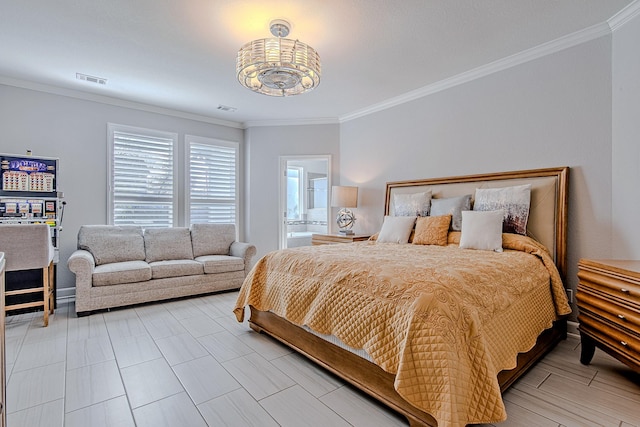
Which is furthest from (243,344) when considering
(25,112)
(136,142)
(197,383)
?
(25,112)

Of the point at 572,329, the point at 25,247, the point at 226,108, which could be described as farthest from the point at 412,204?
the point at 25,247

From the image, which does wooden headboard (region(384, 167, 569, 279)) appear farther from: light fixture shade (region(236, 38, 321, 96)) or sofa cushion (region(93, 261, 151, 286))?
sofa cushion (region(93, 261, 151, 286))

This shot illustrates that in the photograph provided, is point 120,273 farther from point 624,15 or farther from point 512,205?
point 624,15

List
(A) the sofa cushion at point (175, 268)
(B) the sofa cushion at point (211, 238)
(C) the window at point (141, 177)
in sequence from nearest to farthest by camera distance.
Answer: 1. (A) the sofa cushion at point (175, 268)
2. (C) the window at point (141, 177)
3. (B) the sofa cushion at point (211, 238)

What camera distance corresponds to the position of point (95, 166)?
13.8 ft

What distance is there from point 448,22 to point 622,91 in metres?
1.51

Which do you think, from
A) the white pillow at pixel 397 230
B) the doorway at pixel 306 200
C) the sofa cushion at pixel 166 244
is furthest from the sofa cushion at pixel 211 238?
the white pillow at pixel 397 230

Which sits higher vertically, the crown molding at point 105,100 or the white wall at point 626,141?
the crown molding at point 105,100

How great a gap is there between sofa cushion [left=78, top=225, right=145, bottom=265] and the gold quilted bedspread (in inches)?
87.5

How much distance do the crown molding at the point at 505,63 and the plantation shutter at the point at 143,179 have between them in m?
3.26

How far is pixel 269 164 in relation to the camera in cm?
539

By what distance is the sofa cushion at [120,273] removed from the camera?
3.34m

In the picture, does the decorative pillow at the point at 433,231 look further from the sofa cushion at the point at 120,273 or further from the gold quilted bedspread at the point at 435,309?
the sofa cushion at the point at 120,273

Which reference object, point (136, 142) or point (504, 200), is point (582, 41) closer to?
point (504, 200)
